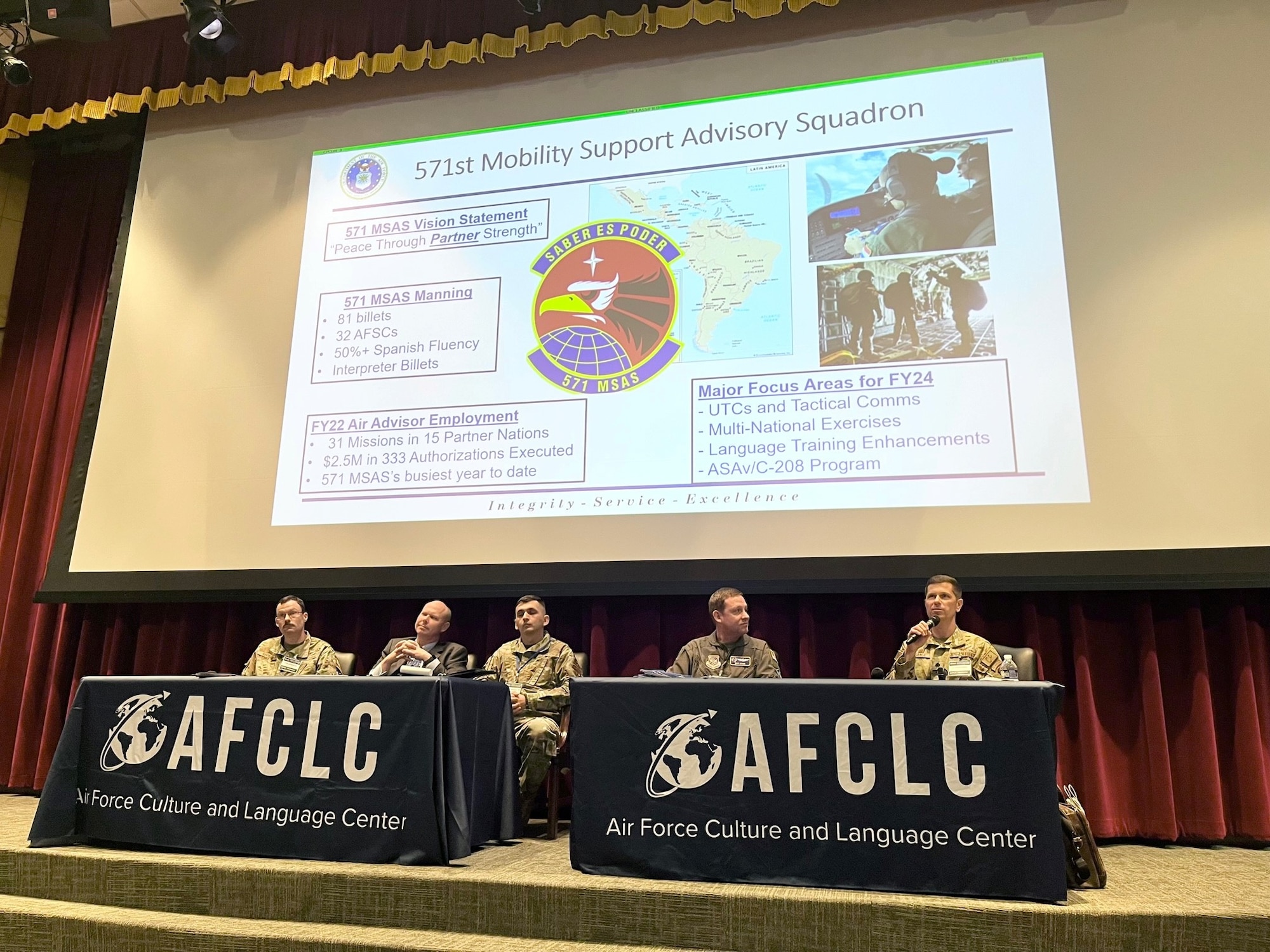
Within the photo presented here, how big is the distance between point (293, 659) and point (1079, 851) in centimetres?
287

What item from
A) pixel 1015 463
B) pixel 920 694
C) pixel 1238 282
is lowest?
pixel 920 694

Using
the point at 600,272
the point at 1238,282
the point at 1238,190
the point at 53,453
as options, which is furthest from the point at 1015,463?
the point at 53,453

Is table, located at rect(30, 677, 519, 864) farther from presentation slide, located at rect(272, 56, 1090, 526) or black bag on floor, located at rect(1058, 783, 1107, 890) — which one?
black bag on floor, located at rect(1058, 783, 1107, 890)

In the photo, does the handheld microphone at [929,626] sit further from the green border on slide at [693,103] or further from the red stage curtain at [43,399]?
the red stage curtain at [43,399]

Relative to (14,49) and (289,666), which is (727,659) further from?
(14,49)

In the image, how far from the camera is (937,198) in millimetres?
3586

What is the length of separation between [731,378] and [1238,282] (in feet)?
6.10

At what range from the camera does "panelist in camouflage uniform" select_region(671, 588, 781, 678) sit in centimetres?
321

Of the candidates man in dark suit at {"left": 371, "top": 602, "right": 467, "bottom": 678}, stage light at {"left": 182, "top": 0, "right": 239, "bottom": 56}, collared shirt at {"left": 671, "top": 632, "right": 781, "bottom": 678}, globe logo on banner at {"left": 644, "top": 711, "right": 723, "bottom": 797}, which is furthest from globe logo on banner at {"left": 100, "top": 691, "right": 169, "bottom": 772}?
stage light at {"left": 182, "top": 0, "right": 239, "bottom": 56}

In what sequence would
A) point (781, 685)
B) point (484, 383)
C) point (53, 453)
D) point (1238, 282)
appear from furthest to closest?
point (53, 453) → point (484, 383) → point (1238, 282) → point (781, 685)

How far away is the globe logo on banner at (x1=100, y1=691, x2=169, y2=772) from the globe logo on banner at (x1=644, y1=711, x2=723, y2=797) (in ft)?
4.86

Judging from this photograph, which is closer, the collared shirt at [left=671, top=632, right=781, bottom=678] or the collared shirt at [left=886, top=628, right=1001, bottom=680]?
the collared shirt at [left=886, top=628, right=1001, bottom=680]

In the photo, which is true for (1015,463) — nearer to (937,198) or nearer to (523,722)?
(937,198)

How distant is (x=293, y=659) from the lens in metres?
3.67
